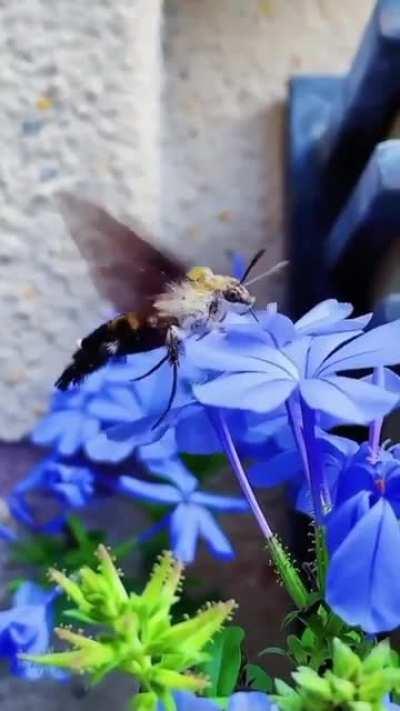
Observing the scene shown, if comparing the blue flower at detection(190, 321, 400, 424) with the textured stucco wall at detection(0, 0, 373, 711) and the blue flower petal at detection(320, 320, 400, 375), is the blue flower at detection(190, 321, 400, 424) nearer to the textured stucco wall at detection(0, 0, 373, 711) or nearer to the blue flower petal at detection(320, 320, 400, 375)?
the blue flower petal at detection(320, 320, 400, 375)

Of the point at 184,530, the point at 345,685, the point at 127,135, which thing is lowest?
the point at 345,685

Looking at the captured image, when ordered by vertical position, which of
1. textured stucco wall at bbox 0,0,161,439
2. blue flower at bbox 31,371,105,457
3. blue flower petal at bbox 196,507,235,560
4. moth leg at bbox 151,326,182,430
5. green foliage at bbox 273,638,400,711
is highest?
textured stucco wall at bbox 0,0,161,439

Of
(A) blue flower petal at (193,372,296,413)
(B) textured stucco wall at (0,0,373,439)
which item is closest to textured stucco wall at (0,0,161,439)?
(B) textured stucco wall at (0,0,373,439)

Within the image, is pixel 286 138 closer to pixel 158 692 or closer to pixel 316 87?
pixel 316 87

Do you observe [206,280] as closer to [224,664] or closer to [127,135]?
[224,664]

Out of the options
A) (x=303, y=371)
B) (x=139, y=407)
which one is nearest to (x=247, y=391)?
(x=303, y=371)

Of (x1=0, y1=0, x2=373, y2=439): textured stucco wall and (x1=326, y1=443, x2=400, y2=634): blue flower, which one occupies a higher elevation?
(x1=0, y1=0, x2=373, y2=439): textured stucco wall
